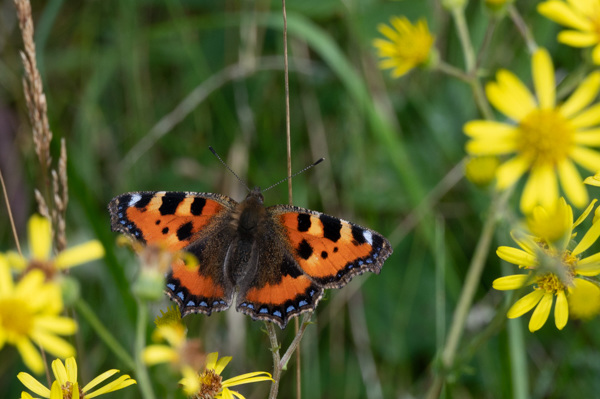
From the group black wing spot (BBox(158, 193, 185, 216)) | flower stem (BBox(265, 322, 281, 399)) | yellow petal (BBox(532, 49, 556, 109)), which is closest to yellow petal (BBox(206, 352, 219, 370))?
flower stem (BBox(265, 322, 281, 399))

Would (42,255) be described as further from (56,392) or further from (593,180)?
(593,180)

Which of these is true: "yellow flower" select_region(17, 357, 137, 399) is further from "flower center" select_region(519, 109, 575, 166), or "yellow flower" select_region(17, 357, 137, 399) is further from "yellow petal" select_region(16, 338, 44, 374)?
"flower center" select_region(519, 109, 575, 166)

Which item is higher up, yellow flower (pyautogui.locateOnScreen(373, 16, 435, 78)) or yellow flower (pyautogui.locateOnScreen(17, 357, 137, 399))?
yellow flower (pyautogui.locateOnScreen(373, 16, 435, 78))

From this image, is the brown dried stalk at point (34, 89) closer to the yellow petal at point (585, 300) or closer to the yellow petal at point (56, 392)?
the yellow petal at point (56, 392)

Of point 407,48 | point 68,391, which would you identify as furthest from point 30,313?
point 407,48

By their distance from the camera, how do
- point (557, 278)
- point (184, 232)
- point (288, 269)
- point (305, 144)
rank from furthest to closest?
point (305, 144)
point (184, 232)
point (288, 269)
point (557, 278)

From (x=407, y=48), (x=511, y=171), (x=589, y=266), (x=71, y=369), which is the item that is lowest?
(x=71, y=369)

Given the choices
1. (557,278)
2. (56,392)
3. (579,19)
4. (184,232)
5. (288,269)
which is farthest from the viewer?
(184,232)
